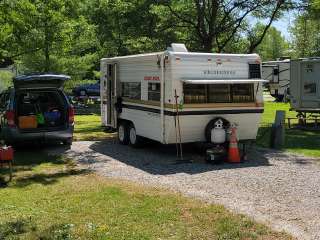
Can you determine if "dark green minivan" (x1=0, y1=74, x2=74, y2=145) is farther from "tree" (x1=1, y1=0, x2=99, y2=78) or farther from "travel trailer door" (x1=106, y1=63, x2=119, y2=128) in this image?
"tree" (x1=1, y1=0, x2=99, y2=78)

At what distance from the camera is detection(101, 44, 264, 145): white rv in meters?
11.4

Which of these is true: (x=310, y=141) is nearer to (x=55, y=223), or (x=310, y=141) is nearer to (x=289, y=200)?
(x=289, y=200)

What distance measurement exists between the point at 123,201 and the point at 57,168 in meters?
3.41

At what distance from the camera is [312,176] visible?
383 inches

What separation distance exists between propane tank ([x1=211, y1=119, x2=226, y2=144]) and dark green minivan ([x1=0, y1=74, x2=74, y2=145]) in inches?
148

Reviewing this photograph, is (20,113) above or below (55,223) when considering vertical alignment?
above

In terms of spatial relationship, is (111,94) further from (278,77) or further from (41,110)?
(278,77)

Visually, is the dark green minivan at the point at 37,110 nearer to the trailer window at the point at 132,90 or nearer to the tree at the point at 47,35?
the trailer window at the point at 132,90

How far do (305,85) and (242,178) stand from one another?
10059mm

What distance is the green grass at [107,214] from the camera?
6.23 m

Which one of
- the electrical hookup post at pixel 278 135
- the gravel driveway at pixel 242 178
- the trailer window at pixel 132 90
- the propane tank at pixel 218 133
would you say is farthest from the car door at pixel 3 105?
the electrical hookup post at pixel 278 135

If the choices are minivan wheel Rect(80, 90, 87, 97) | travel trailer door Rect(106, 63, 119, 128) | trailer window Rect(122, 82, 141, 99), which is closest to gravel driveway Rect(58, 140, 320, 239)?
travel trailer door Rect(106, 63, 119, 128)

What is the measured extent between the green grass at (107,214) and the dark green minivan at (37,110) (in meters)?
3.41

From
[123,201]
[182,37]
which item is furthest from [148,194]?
[182,37]
